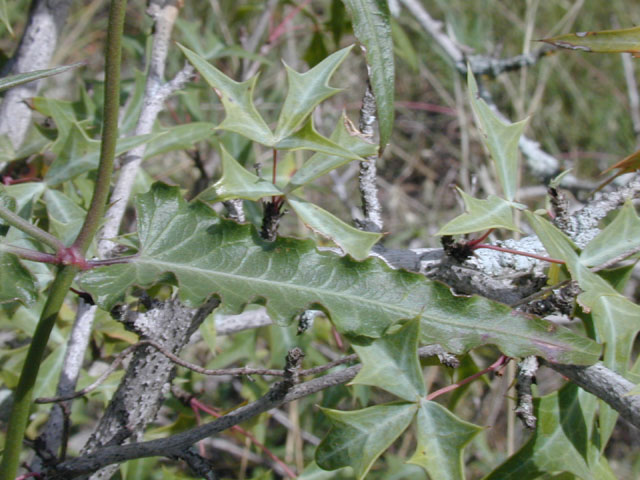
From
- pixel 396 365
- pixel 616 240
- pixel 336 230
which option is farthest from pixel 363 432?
pixel 616 240

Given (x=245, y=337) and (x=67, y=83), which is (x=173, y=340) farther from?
(x=67, y=83)

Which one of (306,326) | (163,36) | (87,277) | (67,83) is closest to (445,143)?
(67,83)

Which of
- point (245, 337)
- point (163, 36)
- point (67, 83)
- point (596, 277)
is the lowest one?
point (245, 337)

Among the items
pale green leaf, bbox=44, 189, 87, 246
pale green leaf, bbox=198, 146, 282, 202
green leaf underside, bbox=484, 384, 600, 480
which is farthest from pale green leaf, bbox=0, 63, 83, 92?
green leaf underside, bbox=484, 384, 600, 480

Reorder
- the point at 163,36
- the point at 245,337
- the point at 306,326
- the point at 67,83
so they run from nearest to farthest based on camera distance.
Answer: the point at 306,326, the point at 163,36, the point at 245,337, the point at 67,83

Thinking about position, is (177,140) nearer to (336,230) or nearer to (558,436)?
(336,230)

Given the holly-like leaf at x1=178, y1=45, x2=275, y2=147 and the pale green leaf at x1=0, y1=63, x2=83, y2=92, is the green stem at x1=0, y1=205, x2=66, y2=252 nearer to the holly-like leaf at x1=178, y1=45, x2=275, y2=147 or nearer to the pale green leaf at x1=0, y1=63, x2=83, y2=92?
the pale green leaf at x1=0, y1=63, x2=83, y2=92

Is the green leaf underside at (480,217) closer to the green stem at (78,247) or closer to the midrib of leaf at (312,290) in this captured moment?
the midrib of leaf at (312,290)
